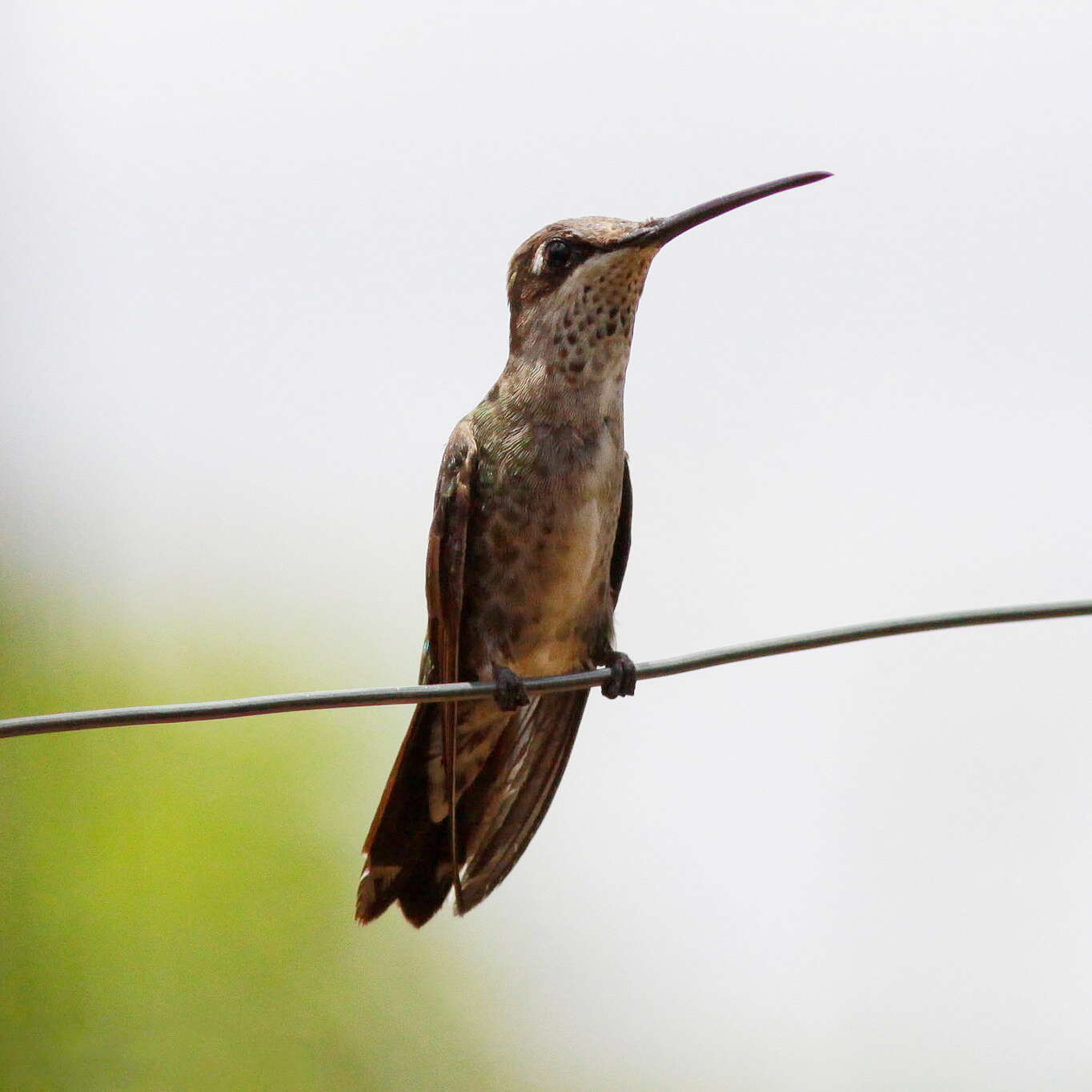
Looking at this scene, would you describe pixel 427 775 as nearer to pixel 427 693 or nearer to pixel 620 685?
pixel 620 685

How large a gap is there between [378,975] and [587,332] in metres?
9.83

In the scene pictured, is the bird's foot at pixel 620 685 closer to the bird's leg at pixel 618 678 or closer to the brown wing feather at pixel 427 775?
the bird's leg at pixel 618 678

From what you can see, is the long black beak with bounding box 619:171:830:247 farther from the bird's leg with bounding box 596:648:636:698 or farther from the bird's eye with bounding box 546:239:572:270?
the bird's leg with bounding box 596:648:636:698

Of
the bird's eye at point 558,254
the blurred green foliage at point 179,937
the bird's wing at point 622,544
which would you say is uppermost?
the bird's eye at point 558,254

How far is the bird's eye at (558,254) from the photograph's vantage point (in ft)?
15.6

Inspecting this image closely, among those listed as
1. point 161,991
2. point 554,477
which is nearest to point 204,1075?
point 161,991

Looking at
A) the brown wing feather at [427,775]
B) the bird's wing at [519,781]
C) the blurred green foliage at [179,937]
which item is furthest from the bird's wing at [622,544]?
the blurred green foliage at [179,937]

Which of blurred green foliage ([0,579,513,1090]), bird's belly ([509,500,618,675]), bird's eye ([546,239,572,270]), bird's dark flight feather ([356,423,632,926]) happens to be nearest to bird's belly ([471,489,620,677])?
bird's belly ([509,500,618,675])

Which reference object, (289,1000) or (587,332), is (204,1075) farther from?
(587,332)

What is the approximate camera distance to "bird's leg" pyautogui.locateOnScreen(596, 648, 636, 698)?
417 cm

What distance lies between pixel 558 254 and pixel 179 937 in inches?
356

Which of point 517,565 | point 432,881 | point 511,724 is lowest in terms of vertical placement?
point 432,881

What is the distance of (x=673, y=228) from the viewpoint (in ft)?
15.0

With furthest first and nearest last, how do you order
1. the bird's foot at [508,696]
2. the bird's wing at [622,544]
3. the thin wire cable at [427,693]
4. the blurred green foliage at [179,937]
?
the blurred green foliage at [179,937] < the bird's wing at [622,544] < the bird's foot at [508,696] < the thin wire cable at [427,693]
